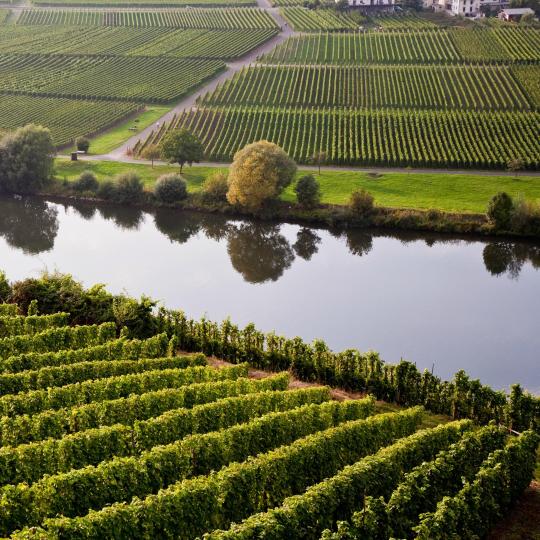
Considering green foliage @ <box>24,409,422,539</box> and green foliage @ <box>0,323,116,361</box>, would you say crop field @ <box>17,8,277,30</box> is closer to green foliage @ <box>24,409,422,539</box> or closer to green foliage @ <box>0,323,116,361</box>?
green foliage @ <box>0,323,116,361</box>

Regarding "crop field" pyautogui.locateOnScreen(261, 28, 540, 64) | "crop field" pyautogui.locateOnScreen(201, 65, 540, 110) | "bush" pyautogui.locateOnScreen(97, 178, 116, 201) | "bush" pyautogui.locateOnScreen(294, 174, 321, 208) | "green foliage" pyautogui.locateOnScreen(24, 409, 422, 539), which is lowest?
"green foliage" pyautogui.locateOnScreen(24, 409, 422, 539)

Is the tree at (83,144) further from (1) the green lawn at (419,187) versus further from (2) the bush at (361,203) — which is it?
(2) the bush at (361,203)

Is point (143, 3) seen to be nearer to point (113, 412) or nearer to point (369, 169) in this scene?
point (369, 169)

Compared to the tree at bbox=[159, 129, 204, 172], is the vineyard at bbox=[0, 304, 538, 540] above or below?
below

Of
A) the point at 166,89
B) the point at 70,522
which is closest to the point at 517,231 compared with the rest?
the point at 70,522

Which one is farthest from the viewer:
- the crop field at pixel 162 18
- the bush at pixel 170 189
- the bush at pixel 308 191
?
the crop field at pixel 162 18

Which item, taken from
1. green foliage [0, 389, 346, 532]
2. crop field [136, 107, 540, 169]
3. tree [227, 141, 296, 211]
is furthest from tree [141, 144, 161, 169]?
green foliage [0, 389, 346, 532]

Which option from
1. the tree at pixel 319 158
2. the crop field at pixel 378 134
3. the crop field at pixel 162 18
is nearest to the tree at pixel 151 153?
the crop field at pixel 378 134
